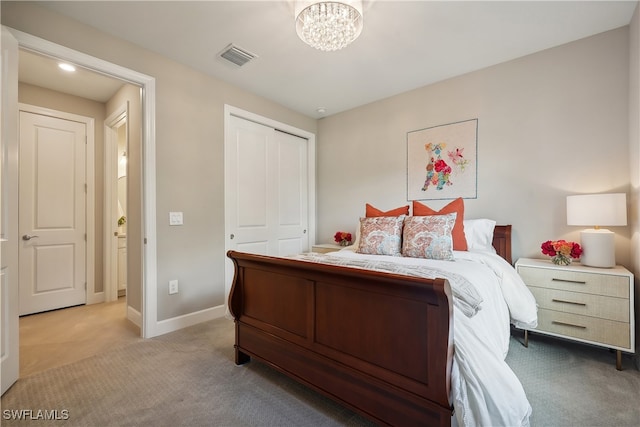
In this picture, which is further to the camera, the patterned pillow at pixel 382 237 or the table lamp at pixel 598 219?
the patterned pillow at pixel 382 237

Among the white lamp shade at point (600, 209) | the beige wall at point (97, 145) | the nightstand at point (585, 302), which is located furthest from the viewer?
the beige wall at point (97, 145)

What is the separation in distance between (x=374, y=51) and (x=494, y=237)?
2092 mm

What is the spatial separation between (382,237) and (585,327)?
5.21ft

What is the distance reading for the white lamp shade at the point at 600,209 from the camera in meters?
2.01

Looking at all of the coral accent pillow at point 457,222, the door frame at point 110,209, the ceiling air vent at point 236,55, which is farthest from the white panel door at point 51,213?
the coral accent pillow at point 457,222

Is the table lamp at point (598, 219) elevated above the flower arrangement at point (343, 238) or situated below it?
above

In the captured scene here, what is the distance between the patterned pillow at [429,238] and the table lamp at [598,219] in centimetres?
87

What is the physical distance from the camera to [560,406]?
1.56 metres

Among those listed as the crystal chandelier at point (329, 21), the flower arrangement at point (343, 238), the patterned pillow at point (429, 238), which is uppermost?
the crystal chandelier at point (329, 21)

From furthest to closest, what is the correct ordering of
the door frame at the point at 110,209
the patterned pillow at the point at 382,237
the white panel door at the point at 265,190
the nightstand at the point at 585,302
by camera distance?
the door frame at the point at 110,209 < the white panel door at the point at 265,190 < the patterned pillow at the point at 382,237 < the nightstand at the point at 585,302

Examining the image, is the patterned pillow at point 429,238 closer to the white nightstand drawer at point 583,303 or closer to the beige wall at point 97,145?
the white nightstand drawer at point 583,303

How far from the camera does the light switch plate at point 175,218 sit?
8.79 feet

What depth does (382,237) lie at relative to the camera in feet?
8.26

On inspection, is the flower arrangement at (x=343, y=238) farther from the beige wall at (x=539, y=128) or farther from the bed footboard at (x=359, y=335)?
the bed footboard at (x=359, y=335)
